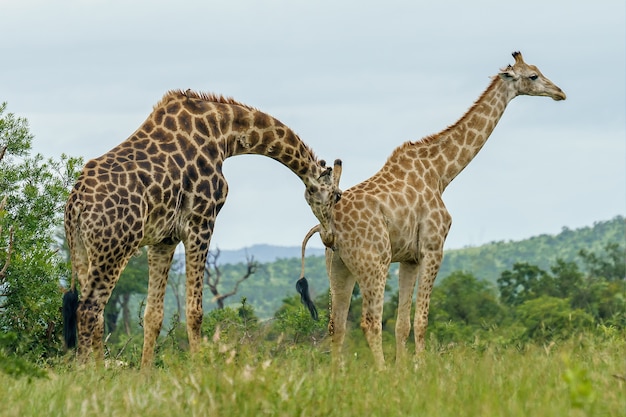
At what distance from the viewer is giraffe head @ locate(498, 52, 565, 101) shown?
13.6 meters

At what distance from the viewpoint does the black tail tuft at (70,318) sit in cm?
985

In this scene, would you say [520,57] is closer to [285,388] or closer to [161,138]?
[161,138]

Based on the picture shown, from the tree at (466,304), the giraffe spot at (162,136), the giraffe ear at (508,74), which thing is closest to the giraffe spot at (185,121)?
the giraffe spot at (162,136)

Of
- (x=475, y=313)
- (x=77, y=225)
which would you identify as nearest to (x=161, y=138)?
(x=77, y=225)

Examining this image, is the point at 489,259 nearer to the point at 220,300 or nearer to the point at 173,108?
the point at 220,300

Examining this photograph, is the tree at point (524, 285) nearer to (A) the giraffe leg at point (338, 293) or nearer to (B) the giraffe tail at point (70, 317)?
(A) the giraffe leg at point (338, 293)

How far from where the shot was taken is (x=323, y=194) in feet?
38.8

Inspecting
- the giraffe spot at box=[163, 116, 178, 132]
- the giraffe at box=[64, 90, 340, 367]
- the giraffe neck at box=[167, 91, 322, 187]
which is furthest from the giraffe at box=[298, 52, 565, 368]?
the giraffe spot at box=[163, 116, 178, 132]

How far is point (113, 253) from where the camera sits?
978 centimetres

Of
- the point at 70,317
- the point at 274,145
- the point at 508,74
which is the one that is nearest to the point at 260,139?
the point at 274,145

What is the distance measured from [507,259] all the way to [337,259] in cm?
10592

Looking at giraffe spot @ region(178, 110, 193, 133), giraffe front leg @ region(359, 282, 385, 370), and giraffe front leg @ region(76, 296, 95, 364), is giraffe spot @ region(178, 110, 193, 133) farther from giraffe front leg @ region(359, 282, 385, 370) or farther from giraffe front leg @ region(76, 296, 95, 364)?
giraffe front leg @ region(359, 282, 385, 370)

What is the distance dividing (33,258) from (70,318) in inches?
240

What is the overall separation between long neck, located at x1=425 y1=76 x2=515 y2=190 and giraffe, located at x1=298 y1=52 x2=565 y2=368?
0.04ft
